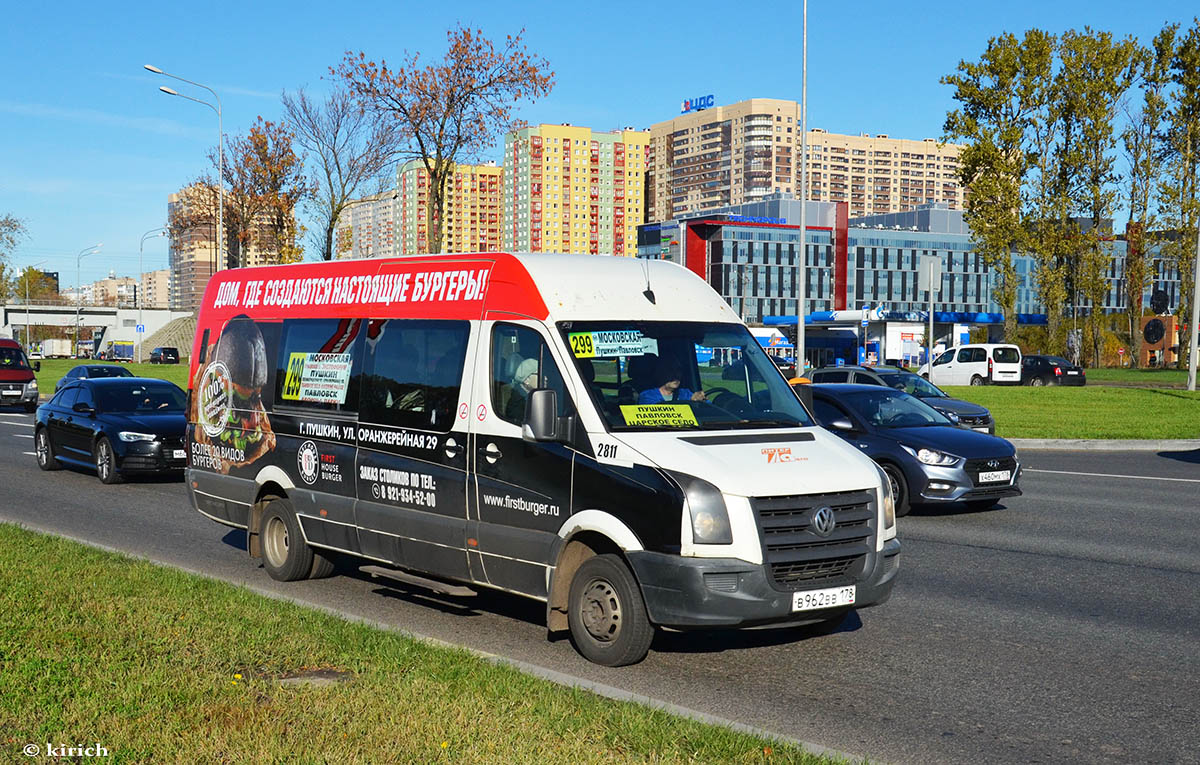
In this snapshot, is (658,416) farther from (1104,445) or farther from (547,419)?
(1104,445)

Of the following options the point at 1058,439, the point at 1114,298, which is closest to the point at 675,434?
the point at 1058,439

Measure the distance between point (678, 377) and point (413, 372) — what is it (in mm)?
1998

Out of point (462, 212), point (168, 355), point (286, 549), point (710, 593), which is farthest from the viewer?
point (462, 212)

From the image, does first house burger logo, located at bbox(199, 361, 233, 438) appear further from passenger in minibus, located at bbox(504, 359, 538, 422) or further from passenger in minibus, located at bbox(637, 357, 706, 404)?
passenger in minibus, located at bbox(637, 357, 706, 404)

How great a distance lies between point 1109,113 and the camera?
51.5 m

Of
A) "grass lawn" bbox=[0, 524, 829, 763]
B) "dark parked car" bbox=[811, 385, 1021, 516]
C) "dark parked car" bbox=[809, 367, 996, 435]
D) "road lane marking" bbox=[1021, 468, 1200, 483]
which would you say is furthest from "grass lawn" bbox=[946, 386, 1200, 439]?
"grass lawn" bbox=[0, 524, 829, 763]

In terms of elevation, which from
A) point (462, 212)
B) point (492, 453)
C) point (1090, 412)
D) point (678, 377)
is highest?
point (462, 212)

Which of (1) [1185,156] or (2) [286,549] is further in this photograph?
(1) [1185,156]

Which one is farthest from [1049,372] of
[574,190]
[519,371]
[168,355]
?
[574,190]

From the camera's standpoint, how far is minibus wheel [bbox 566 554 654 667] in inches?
265

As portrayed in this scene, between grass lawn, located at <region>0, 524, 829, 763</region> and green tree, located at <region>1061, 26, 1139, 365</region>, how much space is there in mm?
50287

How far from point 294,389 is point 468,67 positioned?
30.1 m

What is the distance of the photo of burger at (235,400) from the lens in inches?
390

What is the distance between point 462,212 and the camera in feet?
432
